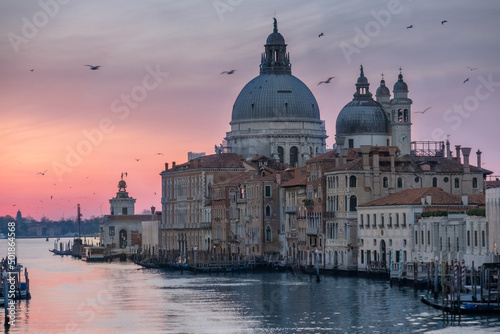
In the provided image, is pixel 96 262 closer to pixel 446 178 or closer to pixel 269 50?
pixel 269 50

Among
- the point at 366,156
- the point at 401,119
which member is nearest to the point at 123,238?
the point at 401,119

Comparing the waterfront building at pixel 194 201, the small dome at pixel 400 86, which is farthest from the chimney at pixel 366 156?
the waterfront building at pixel 194 201

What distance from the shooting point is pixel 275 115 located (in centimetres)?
13988

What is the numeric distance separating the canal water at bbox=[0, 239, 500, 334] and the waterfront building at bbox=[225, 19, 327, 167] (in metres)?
43.0

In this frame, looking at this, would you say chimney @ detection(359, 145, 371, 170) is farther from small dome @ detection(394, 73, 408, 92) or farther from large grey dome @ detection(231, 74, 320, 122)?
large grey dome @ detection(231, 74, 320, 122)

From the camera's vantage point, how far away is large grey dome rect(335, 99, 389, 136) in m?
128

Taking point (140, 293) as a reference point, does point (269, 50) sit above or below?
above

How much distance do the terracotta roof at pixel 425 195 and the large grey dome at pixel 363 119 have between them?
3536cm

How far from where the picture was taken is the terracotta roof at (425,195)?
87375 millimetres

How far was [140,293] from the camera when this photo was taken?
3268 inches

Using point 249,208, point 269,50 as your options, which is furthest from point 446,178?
point 269,50

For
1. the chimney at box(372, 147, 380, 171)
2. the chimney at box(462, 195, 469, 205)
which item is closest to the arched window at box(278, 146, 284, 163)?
the chimney at box(372, 147, 380, 171)

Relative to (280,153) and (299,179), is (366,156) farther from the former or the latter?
(280,153)

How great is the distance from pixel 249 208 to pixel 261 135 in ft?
78.3
